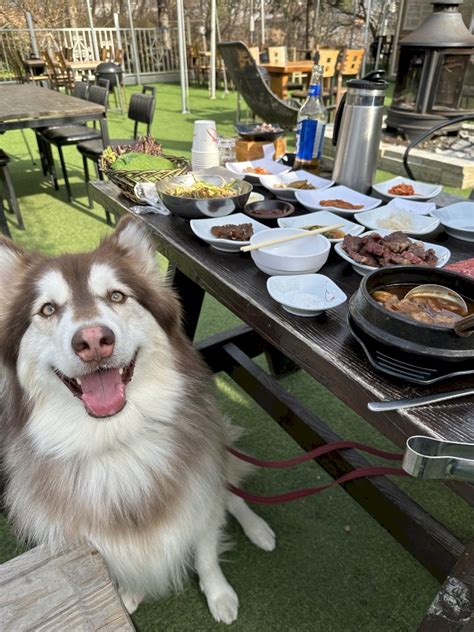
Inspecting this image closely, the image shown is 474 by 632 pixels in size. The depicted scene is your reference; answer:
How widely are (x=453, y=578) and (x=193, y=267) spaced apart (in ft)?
3.81

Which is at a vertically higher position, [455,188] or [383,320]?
[383,320]

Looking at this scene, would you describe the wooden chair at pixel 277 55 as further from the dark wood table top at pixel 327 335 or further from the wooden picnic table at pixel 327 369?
the dark wood table top at pixel 327 335

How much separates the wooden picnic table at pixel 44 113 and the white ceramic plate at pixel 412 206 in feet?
12.3

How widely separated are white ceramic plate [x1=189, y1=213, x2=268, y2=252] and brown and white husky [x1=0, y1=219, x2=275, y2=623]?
0.22 metres

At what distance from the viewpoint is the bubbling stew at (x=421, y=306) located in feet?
3.07

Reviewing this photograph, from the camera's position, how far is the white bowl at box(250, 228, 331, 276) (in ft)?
4.35

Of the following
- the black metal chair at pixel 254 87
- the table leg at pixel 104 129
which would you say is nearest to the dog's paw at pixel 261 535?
the table leg at pixel 104 129

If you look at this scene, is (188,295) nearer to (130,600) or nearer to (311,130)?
(311,130)

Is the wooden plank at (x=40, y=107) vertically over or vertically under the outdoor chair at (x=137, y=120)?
over

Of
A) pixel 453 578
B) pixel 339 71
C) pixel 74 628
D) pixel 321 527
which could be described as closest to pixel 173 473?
pixel 74 628

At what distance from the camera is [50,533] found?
1269mm

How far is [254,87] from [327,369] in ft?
21.6

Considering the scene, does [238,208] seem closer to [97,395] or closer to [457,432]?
[97,395]

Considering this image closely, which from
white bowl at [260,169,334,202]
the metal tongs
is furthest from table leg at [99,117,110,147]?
the metal tongs
